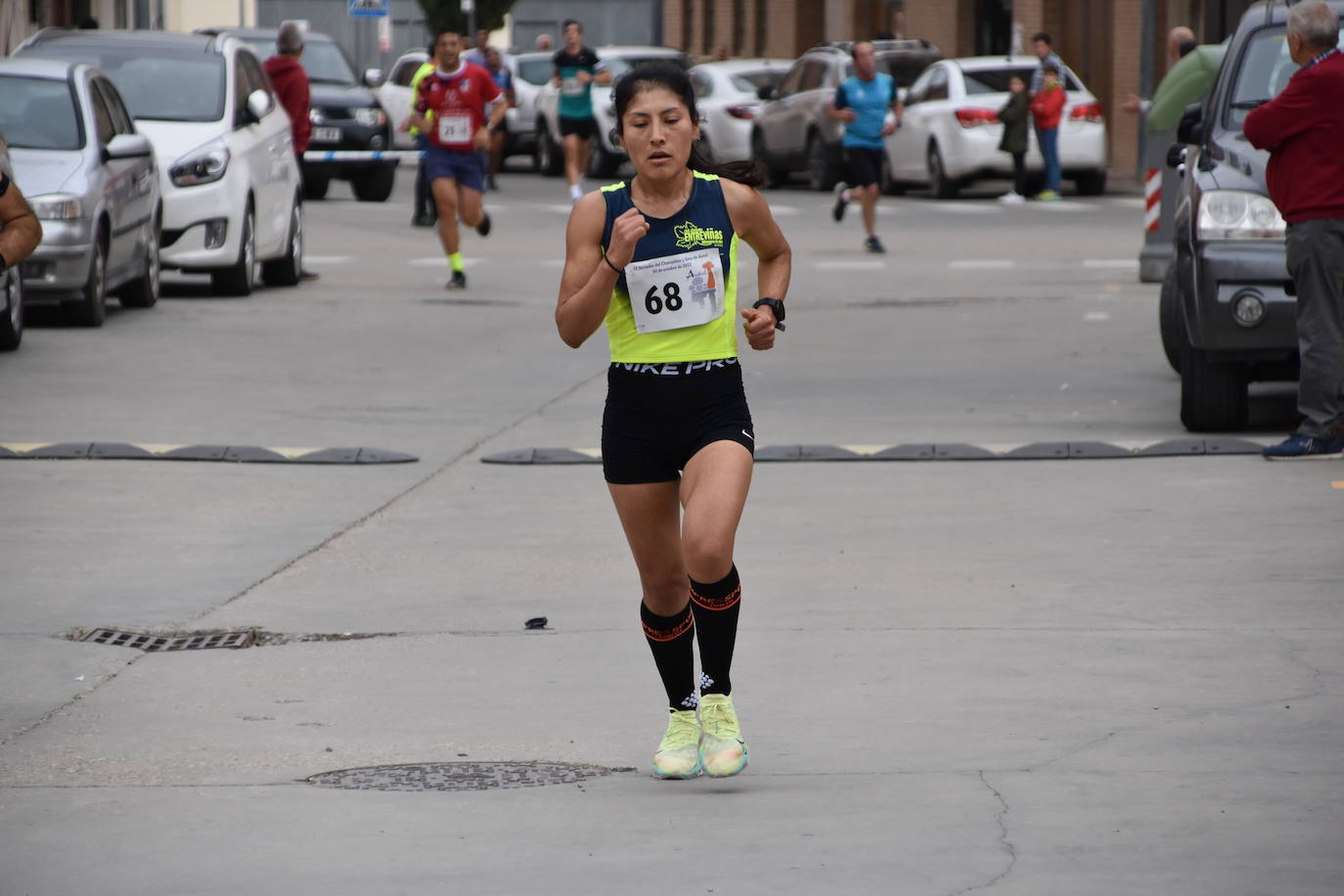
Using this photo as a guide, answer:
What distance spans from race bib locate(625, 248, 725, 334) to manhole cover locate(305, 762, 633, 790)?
1.01 metres

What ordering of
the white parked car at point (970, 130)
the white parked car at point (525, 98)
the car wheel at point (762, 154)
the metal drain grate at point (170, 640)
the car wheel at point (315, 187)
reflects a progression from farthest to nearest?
1. the white parked car at point (525, 98)
2. the car wheel at point (762, 154)
3. the car wheel at point (315, 187)
4. the white parked car at point (970, 130)
5. the metal drain grate at point (170, 640)

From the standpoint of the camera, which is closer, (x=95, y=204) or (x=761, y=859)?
(x=761, y=859)

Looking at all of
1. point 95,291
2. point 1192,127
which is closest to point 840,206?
point 95,291

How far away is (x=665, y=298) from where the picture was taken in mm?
5602

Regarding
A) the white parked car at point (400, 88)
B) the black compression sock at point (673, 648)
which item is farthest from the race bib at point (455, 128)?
the white parked car at point (400, 88)

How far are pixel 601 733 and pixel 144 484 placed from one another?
14.7 ft

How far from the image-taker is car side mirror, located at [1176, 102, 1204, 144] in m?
11.4

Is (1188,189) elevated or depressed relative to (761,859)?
elevated

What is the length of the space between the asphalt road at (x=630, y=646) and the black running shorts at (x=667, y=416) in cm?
69

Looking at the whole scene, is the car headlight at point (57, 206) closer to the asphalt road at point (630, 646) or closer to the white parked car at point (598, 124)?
the asphalt road at point (630, 646)

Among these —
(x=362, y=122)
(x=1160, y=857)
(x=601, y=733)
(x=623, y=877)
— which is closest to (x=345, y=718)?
(x=601, y=733)

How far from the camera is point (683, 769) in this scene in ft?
18.1

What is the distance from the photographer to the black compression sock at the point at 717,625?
223 inches

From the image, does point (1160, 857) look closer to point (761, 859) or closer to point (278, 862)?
point (761, 859)
